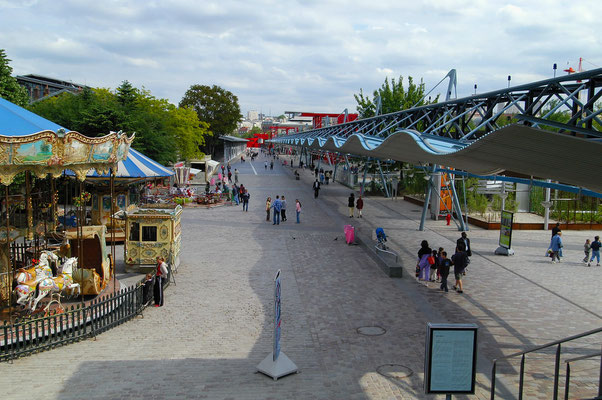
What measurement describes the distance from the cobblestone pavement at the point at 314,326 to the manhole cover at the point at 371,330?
0.19 metres

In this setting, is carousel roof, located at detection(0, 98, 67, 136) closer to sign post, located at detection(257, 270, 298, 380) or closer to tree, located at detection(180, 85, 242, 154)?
sign post, located at detection(257, 270, 298, 380)

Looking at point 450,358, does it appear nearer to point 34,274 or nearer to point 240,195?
point 34,274

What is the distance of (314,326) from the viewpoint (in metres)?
11.5

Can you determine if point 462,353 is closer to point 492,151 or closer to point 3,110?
point 492,151

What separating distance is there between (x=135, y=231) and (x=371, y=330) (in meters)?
8.51

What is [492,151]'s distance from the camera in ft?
32.4

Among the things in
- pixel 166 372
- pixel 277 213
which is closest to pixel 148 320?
pixel 166 372

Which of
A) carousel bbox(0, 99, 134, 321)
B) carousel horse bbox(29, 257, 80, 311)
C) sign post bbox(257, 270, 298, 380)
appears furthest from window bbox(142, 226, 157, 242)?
sign post bbox(257, 270, 298, 380)

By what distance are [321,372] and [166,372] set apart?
108 inches

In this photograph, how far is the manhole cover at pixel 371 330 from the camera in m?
11.1

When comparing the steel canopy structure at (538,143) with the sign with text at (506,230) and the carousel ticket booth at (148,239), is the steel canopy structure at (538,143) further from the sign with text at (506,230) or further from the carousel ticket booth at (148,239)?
the carousel ticket booth at (148,239)

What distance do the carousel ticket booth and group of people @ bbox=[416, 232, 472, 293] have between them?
761 cm

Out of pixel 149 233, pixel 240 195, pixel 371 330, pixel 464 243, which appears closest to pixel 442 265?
pixel 464 243

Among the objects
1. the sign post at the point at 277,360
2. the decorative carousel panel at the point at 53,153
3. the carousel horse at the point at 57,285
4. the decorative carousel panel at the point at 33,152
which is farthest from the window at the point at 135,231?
the sign post at the point at 277,360
